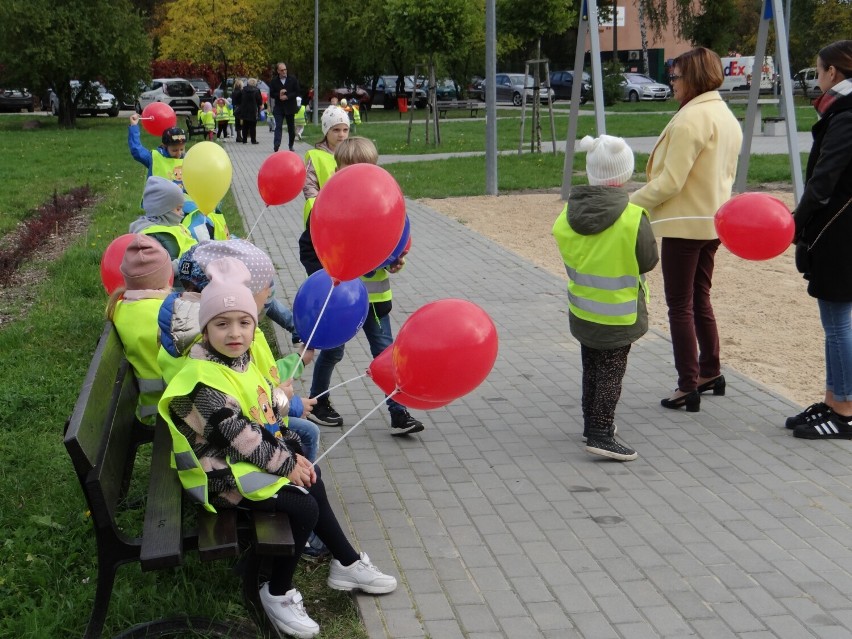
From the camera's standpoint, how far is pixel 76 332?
759 cm

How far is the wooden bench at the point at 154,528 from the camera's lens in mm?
3250

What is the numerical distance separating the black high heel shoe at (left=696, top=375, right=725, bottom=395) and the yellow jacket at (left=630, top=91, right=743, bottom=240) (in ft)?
3.18

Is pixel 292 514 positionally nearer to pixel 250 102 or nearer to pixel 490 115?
pixel 490 115

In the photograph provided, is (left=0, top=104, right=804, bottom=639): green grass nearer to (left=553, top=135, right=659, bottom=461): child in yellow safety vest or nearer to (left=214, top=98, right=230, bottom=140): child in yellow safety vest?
(left=553, top=135, right=659, bottom=461): child in yellow safety vest

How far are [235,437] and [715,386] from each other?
3756 mm

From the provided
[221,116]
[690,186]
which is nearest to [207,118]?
[221,116]

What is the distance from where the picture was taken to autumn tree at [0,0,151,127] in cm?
3188

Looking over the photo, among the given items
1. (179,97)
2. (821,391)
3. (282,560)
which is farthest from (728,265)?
(179,97)

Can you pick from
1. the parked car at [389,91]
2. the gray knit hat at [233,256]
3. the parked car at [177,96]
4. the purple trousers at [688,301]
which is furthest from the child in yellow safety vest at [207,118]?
the gray knit hat at [233,256]

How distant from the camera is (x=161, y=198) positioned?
6238 millimetres

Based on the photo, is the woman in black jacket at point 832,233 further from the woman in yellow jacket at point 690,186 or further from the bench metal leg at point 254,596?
the bench metal leg at point 254,596

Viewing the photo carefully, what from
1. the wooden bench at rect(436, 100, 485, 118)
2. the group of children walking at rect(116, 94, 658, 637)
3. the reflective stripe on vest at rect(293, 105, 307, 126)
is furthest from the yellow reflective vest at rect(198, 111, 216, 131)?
the group of children walking at rect(116, 94, 658, 637)

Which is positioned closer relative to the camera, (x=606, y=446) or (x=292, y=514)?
(x=292, y=514)

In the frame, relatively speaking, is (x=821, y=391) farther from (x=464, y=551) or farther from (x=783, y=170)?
(x=783, y=170)
